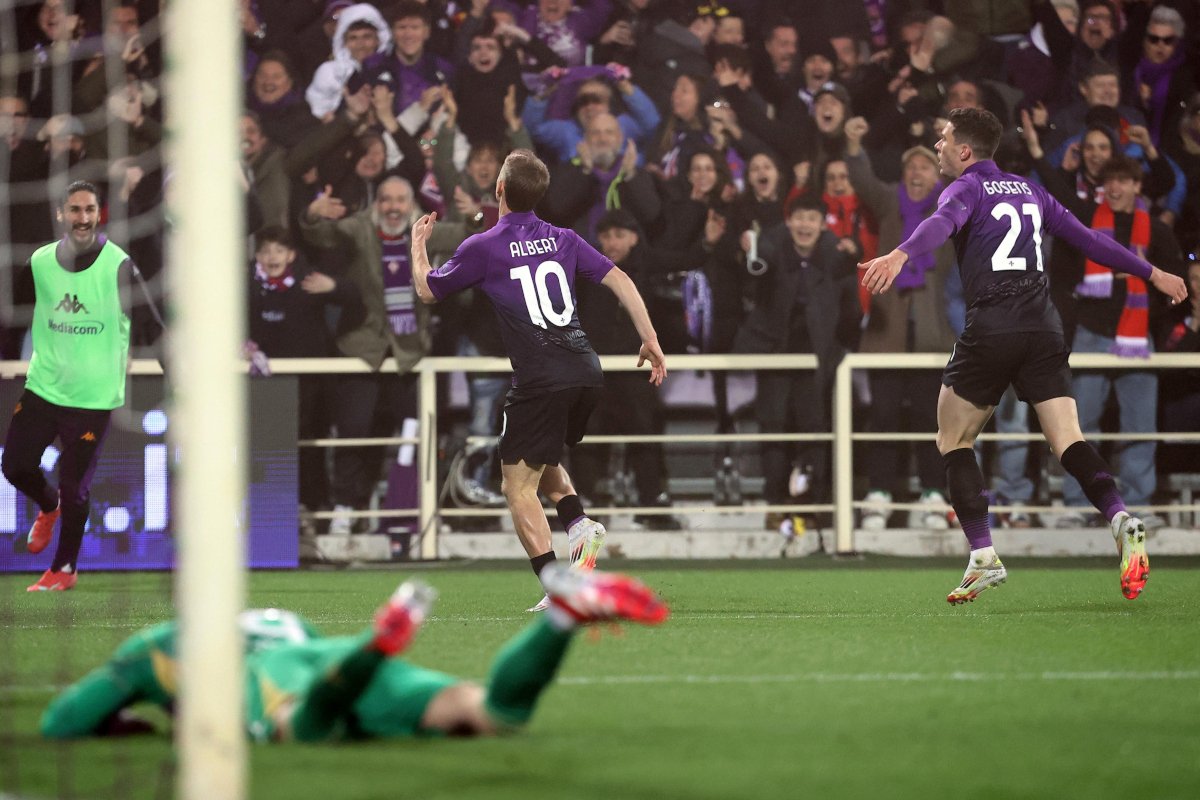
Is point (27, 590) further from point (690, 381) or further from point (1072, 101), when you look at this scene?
point (1072, 101)

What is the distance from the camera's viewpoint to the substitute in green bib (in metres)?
9.77

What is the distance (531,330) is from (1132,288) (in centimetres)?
560

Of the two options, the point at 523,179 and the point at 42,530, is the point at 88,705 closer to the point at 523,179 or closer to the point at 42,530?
the point at 523,179

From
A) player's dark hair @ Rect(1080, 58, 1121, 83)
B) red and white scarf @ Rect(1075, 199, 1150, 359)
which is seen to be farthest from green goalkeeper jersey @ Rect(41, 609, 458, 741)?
player's dark hair @ Rect(1080, 58, 1121, 83)

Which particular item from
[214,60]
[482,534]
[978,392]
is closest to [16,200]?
[482,534]

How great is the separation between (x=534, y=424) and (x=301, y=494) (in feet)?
15.2

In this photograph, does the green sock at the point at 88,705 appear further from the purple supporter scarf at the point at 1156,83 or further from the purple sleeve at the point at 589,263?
the purple supporter scarf at the point at 1156,83

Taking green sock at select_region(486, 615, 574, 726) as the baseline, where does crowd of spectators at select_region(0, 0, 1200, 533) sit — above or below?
above

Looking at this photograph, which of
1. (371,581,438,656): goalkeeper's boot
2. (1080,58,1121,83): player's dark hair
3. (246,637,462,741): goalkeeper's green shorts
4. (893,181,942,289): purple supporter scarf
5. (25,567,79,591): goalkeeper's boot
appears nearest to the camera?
(371,581,438,656): goalkeeper's boot

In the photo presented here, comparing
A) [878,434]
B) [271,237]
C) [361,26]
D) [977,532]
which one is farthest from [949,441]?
[361,26]

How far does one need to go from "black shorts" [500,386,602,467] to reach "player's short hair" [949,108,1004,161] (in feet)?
6.98

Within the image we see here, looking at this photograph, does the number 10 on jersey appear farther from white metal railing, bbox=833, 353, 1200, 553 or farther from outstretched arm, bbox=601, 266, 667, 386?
white metal railing, bbox=833, 353, 1200, 553

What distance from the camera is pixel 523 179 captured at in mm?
7766

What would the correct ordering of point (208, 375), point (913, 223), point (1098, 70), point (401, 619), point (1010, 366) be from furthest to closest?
point (1098, 70) → point (913, 223) → point (1010, 366) → point (401, 619) → point (208, 375)
